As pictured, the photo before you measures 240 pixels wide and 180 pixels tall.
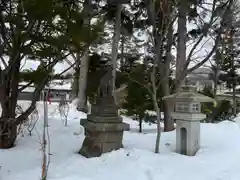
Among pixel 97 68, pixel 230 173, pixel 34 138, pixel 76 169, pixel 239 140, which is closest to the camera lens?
pixel 230 173

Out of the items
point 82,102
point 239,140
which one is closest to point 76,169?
point 239,140

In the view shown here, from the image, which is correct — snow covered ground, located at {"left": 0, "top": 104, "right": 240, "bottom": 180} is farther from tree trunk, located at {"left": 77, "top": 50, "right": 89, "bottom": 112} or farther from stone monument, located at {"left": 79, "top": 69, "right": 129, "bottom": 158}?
tree trunk, located at {"left": 77, "top": 50, "right": 89, "bottom": 112}

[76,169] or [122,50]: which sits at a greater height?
[122,50]

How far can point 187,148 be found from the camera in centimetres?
488

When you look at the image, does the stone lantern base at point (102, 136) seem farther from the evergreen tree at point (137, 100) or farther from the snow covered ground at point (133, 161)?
the evergreen tree at point (137, 100)

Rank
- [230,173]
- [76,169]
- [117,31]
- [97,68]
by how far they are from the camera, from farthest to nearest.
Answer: [97,68], [117,31], [76,169], [230,173]

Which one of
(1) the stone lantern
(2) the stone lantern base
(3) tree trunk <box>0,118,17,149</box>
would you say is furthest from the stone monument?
(3) tree trunk <box>0,118,17,149</box>

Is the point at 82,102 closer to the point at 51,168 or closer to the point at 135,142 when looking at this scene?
the point at 135,142

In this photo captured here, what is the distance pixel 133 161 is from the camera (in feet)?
15.1

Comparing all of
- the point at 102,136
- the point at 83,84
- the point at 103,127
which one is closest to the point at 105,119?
the point at 103,127

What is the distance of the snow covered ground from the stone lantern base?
143 mm

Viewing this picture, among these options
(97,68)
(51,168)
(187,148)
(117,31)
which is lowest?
(51,168)

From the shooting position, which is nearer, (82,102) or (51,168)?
(51,168)

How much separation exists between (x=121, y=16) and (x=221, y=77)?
10.7 metres
